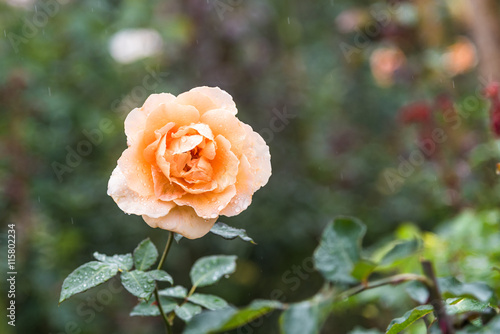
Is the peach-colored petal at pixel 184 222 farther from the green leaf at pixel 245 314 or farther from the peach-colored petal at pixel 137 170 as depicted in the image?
the green leaf at pixel 245 314

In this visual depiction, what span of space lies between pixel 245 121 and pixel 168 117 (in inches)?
89.3

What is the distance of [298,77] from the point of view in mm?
3730

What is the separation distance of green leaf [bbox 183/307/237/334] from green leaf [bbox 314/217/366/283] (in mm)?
99

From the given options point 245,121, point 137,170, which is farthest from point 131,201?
point 245,121

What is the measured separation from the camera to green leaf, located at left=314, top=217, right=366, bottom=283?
1.46 feet

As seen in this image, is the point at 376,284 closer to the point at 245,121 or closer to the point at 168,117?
the point at 168,117

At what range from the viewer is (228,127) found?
23.0 inches

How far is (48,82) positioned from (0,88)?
8.8 inches

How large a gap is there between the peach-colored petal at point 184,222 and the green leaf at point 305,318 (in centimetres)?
17

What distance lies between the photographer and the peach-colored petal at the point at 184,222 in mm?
548

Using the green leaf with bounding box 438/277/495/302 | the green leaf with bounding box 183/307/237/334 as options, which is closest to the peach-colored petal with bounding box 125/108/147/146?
the green leaf with bounding box 183/307/237/334

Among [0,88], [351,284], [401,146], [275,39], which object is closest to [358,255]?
[351,284]

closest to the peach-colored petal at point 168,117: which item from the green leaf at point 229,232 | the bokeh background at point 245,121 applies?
the green leaf at point 229,232

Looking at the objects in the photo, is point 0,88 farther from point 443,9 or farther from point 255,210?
point 443,9
